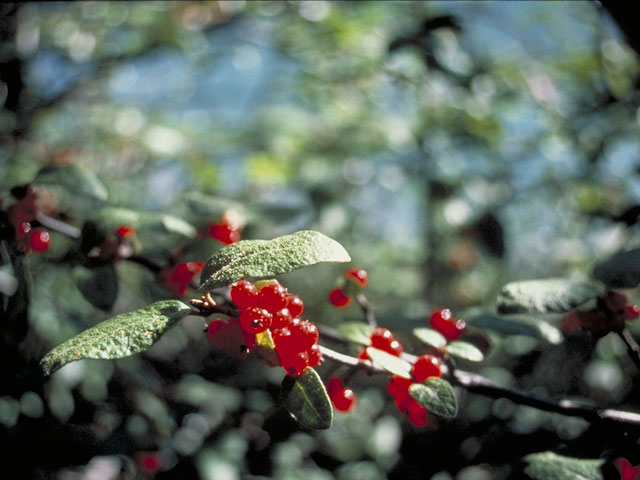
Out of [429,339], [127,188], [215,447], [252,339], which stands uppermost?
[252,339]

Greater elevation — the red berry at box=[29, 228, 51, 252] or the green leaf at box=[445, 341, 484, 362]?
the green leaf at box=[445, 341, 484, 362]

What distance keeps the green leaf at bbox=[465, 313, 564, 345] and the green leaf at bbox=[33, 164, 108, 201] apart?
1.03 m

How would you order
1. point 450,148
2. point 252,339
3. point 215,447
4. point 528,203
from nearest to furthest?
point 252,339
point 215,447
point 450,148
point 528,203

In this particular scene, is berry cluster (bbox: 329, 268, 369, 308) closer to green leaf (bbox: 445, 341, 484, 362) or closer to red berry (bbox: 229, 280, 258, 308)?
green leaf (bbox: 445, 341, 484, 362)

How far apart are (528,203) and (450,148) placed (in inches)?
33.6

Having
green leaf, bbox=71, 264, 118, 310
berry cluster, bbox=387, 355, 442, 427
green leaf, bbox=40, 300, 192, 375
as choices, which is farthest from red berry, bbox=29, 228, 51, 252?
berry cluster, bbox=387, 355, 442, 427

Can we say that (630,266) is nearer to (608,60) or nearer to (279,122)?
(608,60)

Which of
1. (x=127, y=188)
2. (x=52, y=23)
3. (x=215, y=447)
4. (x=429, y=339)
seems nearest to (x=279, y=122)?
(x=127, y=188)

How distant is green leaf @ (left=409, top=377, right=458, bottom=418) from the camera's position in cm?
90

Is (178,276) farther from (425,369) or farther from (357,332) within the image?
(425,369)

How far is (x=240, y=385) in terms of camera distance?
7.54 feet

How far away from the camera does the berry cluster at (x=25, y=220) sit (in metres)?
1.21

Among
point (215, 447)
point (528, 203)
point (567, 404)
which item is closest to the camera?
point (567, 404)

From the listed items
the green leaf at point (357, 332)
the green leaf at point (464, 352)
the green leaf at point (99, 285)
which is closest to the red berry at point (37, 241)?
the green leaf at point (99, 285)
